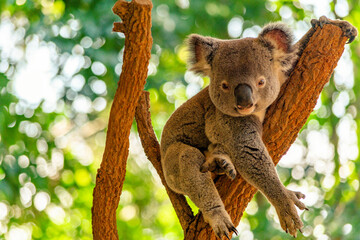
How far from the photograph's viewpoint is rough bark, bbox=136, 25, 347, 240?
294cm

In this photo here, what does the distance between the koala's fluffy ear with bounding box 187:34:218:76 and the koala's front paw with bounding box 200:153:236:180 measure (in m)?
0.71

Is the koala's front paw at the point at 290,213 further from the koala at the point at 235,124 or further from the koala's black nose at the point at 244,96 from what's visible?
the koala's black nose at the point at 244,96

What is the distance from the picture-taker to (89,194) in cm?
698

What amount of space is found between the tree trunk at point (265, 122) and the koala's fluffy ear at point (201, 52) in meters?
0.54

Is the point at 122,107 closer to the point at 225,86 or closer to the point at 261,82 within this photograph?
the point at 225,86

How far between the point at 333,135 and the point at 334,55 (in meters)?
2.55

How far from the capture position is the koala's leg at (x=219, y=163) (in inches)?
112

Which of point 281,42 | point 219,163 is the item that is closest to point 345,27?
point 281,42

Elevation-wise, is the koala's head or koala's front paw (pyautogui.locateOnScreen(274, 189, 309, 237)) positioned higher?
the koala's head

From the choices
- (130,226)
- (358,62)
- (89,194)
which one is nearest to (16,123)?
(89,194)

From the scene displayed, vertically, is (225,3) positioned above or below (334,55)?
above

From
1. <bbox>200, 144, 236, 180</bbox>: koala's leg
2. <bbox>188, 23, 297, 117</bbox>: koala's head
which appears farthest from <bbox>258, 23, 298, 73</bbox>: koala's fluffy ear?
<bbox>200, 144, 236, 180</bbox>: koala's leg

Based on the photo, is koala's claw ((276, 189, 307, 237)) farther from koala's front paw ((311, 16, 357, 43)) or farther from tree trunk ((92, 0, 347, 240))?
koala's front paw ((311, 16, 357, 43))

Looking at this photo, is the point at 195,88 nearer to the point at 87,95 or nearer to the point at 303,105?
the point at 87,95
